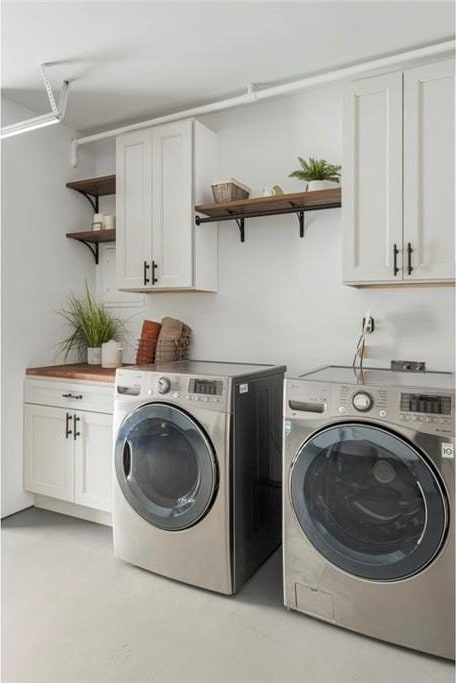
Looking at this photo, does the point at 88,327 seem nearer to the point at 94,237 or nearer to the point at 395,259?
the point at 94,237

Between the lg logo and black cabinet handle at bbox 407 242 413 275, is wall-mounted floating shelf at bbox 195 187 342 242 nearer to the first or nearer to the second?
black cabinet handle at bbox 407 242 413 275

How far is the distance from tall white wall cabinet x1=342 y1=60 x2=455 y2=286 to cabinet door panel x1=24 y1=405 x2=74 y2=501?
197 centimetres

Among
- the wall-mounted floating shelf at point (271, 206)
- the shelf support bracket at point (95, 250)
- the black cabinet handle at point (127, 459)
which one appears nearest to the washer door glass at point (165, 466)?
the black cabinet handle at point (127, 459)

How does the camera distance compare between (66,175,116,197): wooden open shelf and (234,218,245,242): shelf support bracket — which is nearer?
(234,218,245,242): shelf support bracket

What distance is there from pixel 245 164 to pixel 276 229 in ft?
1.55

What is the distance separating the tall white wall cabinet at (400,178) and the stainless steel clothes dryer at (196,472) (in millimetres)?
820

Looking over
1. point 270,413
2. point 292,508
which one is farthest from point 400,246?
point 292,508

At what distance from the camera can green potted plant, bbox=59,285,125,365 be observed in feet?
10.5

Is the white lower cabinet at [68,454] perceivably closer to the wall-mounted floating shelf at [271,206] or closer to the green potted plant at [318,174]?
the wall-mounted floating shelf at [271,206]

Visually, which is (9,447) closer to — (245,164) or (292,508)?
(292,508)

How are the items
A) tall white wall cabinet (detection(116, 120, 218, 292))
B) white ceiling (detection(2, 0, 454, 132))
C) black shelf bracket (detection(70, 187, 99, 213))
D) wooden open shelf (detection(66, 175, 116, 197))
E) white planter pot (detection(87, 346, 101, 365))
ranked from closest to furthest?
white ceiling (detection(2, 0, 454, 132))
tall white wall cabinet (detection(116, 120, 218, 292))
wooden open shelf (detection(66, 175, 116, 197))
white planter pot (detection(87, 346, 101, 365))
black shelf bracket (detection(70, 187, 99, 213))

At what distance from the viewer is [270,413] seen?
248 cm

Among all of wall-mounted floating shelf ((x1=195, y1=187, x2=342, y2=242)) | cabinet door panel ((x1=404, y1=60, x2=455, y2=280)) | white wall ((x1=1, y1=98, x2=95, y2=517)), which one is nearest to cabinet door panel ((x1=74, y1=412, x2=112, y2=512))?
white wall ((x1=1, y1=98, x2=95, y2=517))

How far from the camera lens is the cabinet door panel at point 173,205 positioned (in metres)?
2.72
